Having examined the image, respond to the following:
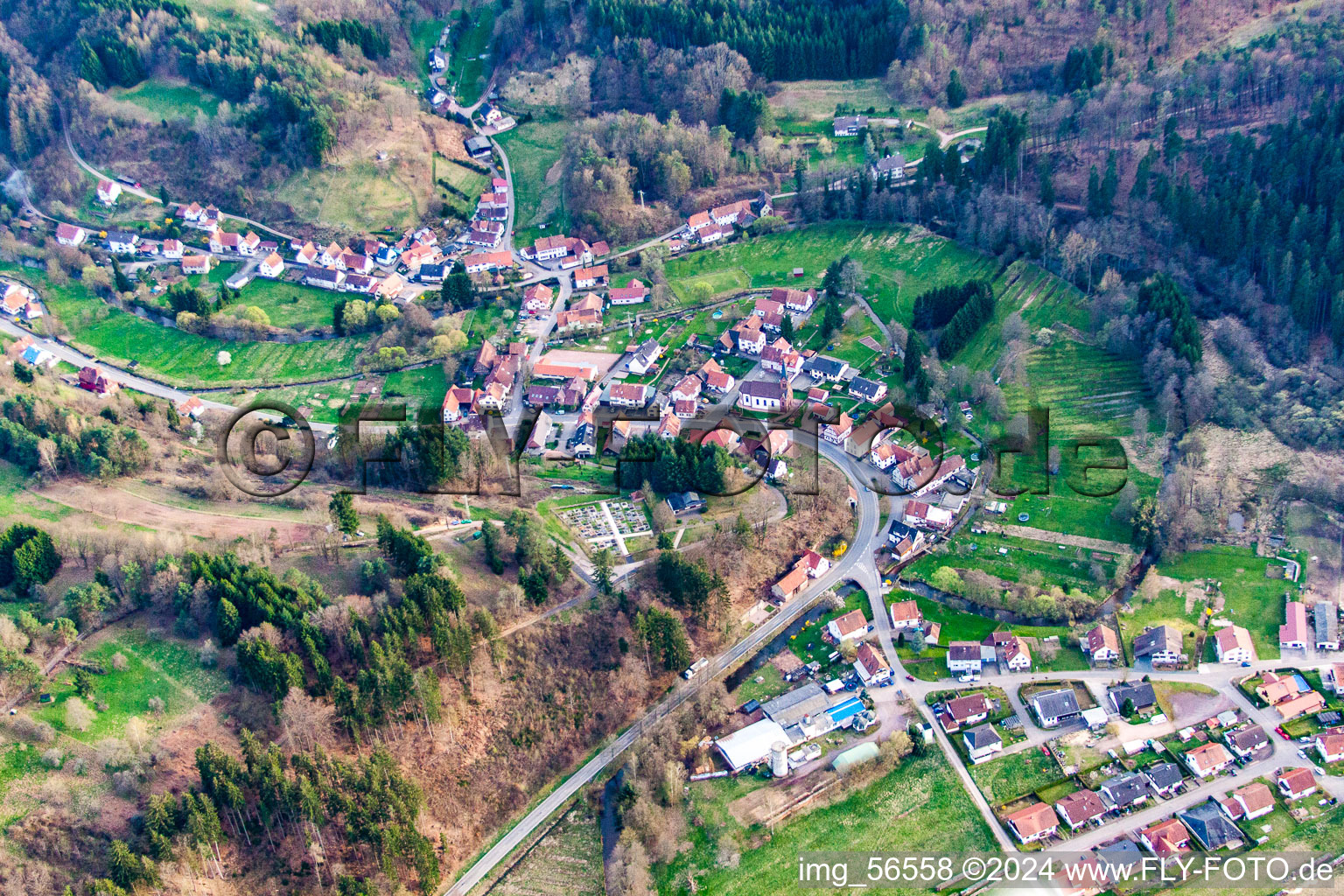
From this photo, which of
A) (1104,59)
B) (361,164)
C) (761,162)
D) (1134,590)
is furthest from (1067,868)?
(361,164)

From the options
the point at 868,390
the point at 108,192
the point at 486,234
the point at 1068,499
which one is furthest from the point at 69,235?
the point at 1068,499

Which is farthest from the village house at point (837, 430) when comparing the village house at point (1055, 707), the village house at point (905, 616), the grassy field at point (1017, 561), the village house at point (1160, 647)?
the village house at point (1055, 707)

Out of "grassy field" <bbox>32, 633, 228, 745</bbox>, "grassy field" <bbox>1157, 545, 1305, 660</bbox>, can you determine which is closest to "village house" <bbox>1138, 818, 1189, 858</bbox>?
"grassy field" <bbox>1157, 545, 1305, 660</bbox>

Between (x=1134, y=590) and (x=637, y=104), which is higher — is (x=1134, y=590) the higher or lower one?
the lower one

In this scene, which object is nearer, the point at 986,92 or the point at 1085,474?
the point at 1085,474

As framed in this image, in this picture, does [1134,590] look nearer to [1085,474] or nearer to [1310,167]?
[1085,474]

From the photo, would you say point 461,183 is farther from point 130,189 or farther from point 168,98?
point 130,189
